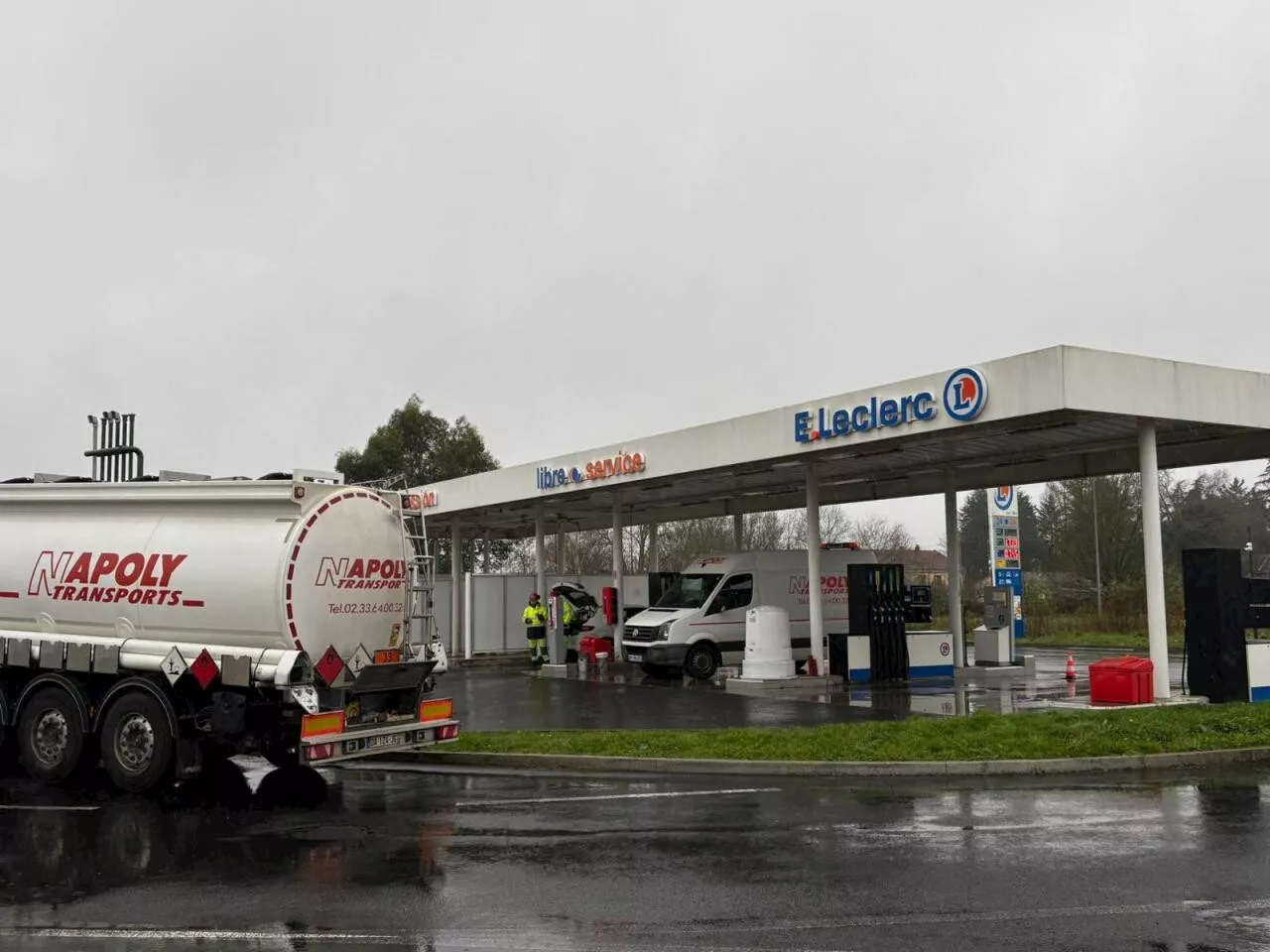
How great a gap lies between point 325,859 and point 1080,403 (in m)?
10.9

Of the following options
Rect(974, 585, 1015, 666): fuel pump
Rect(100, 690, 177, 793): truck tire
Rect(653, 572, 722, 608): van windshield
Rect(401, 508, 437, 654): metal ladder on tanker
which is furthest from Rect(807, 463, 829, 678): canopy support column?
Rect(100, 690, 177, 793): truck tire

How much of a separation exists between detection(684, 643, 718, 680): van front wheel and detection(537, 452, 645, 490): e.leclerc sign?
3896mm

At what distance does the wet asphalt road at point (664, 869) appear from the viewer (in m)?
6.30

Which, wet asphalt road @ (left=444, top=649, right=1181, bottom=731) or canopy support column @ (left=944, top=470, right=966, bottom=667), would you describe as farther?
canopy support column @ (left=944, top=470, right=966, bottom=667)

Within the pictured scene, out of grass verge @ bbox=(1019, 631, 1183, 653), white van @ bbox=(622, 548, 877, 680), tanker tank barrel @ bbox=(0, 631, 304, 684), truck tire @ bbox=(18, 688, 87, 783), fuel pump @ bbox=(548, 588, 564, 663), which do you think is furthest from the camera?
grass verge @ bbox=(1019, 631, 1183, 653)

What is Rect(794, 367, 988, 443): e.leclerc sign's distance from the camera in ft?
50.9

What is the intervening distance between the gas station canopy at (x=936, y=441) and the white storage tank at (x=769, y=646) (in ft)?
9.28

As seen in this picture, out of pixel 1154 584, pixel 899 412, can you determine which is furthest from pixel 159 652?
pixel 1154 584

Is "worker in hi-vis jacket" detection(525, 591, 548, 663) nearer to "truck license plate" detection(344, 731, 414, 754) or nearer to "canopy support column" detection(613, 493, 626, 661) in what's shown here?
"canopy support column" detection(613, 493, 626, 661)

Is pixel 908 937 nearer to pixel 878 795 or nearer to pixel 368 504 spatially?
pixel 878 795

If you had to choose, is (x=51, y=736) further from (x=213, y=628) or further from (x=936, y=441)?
(x=936, y=441)

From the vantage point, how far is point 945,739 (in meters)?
12.6

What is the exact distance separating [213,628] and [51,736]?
8.90 feet

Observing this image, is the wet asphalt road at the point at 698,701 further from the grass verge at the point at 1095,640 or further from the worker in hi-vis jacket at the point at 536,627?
the grass verge at the point at 1095,640
